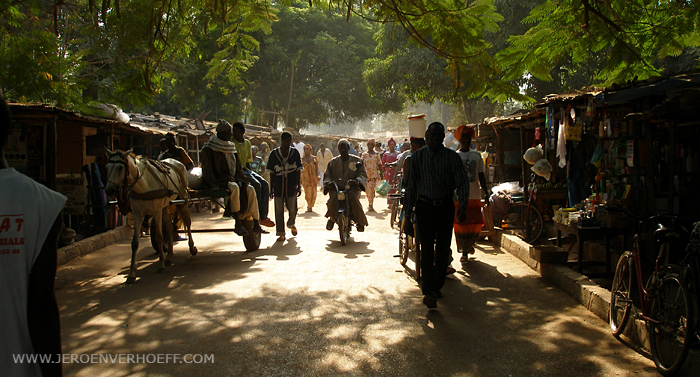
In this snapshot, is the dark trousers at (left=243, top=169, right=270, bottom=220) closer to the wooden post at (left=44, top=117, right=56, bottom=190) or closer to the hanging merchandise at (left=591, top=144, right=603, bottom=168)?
the wooden post at (left=44, top=117, right=56, bottom=190)

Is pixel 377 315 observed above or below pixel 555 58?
below

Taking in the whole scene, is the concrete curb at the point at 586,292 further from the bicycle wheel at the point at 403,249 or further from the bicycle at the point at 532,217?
the bicycle wheel at the point at 403,249

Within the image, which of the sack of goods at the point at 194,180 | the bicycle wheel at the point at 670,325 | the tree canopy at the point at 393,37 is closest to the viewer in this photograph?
the bicycle wheel at the point at 670,325

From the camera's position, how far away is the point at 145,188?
754cm

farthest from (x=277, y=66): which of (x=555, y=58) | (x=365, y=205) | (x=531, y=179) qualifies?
(x=555, y=58)

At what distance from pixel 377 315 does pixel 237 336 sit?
1.51m

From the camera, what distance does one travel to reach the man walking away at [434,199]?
595cm

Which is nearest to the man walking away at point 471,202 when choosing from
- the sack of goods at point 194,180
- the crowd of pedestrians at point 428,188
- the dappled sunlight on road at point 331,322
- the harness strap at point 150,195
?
the crowd of pedestrians at point 428,188

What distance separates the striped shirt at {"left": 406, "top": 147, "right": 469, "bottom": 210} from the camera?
6004 mm

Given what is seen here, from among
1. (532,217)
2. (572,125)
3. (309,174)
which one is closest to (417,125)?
(532,217)

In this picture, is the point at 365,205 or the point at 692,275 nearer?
the point at 692,275

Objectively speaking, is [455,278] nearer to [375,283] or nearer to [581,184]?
[375,283]

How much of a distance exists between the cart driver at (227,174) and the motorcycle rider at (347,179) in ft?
5.79

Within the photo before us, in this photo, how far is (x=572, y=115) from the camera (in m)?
8.48
